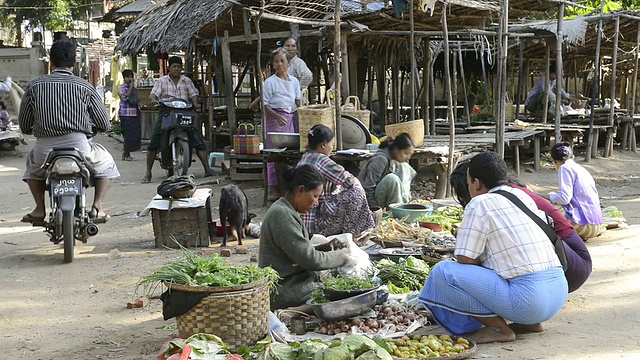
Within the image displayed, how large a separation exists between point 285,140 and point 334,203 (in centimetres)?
253

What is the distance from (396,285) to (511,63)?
16.0 m

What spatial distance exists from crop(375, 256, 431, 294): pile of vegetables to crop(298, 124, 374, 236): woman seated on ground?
3.57ft

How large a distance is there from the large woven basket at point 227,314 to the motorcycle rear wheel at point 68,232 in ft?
8.98

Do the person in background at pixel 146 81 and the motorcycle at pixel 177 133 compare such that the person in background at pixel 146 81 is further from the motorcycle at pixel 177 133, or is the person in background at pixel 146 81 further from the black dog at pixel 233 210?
the black dog at pixel 233 210

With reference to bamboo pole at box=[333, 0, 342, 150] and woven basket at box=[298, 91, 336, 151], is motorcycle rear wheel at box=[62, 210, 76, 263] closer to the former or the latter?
woven basket at box=[298, 91, 336, 151]

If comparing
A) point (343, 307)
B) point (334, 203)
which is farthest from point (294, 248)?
point (334, 203)

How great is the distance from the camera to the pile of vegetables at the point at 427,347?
3.98 m

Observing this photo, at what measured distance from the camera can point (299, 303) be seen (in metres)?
4.79

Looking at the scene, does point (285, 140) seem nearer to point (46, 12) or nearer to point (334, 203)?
point (334, 203)

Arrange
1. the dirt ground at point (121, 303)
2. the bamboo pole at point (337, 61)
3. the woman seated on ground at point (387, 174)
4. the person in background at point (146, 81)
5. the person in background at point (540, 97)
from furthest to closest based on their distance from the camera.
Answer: the person in background at point (146, 81) → the person in background at point (540, 97) → the bamboo pole at point (337, 61) → the woman seated on ground at point (387, 174) → the dirt ground at point (121, 303)

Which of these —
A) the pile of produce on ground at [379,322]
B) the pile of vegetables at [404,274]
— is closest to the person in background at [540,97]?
the pile of vegetables at [404,274]

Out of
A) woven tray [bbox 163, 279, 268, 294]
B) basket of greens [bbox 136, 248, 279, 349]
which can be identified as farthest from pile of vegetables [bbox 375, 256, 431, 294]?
woven tray [bbox 163, 279, 268, 294]

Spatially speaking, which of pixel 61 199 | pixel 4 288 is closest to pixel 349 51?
pixel 61 199

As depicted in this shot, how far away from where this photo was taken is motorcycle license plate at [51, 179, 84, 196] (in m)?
6.37
